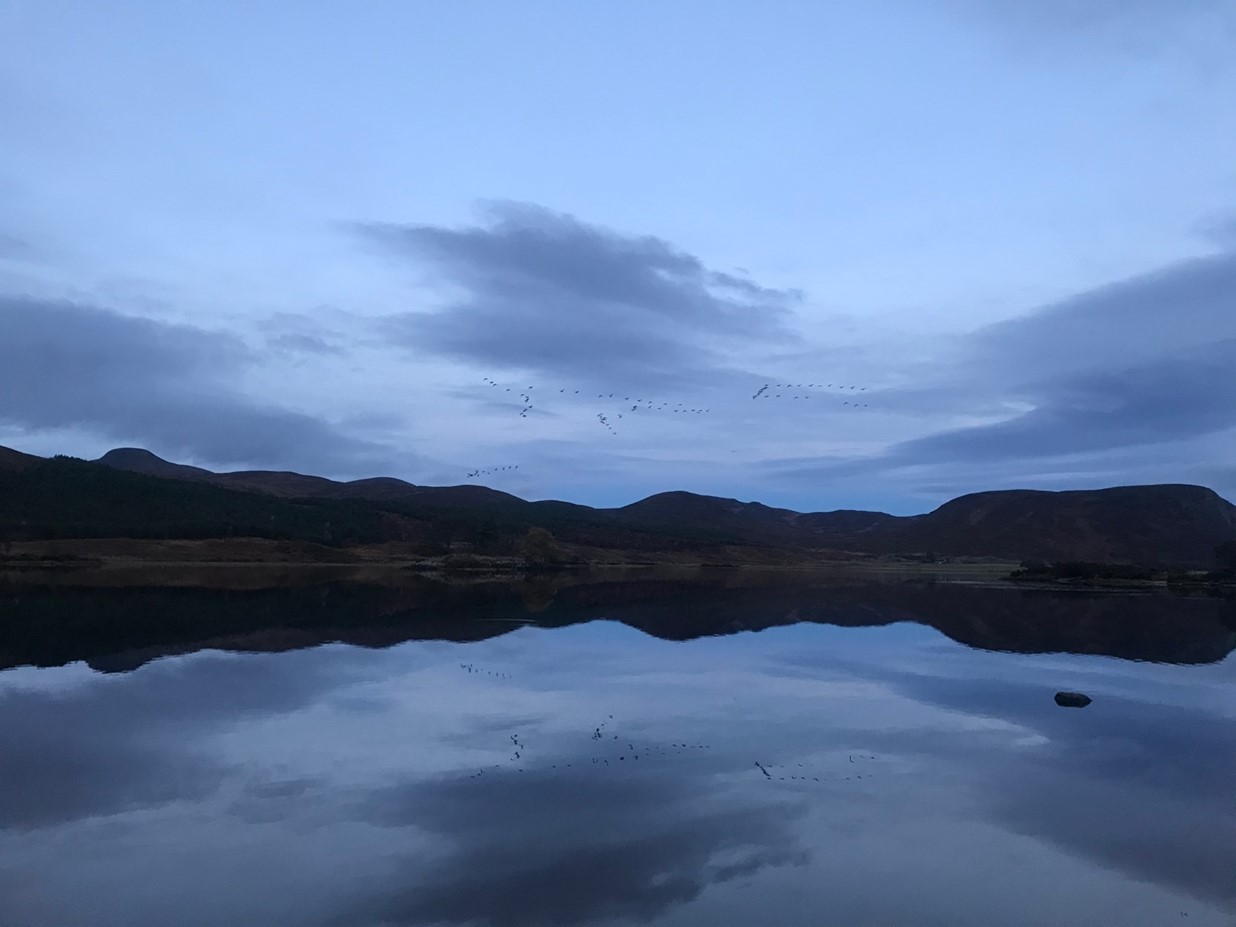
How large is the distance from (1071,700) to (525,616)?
79.4ft

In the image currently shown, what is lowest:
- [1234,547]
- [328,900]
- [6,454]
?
[328,900]

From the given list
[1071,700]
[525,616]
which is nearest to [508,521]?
[525,616]

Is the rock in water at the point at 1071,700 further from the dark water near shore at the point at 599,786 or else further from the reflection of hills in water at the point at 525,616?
the reflection of hills in water at the point at 525,616

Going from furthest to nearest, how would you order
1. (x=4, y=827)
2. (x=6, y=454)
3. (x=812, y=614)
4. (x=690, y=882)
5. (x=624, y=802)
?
1. (x=6, y=454)
2. (x=812, y=614)
3. (x=624, y=802)
4. (x=4, y=827)
5. (x=690, y=882)

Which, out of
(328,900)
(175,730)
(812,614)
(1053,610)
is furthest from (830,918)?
(1053,610)

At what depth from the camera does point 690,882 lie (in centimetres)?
986

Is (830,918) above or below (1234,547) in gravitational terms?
below

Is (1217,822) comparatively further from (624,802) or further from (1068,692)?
(1068,692)

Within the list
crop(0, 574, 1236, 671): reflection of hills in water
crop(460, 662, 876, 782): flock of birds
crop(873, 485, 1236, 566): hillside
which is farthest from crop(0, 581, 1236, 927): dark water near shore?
crop(873, 485, 1236, 566): hillside

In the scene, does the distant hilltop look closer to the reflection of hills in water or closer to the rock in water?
the reflection of hills in water

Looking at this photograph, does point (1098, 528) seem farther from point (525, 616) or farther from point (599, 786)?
point (599, 786)

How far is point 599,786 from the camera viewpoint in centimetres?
1342

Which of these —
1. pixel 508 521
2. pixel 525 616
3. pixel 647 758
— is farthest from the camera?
pixel 508 521

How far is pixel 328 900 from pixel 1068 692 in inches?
755
